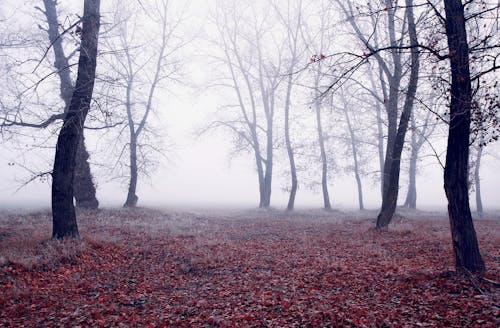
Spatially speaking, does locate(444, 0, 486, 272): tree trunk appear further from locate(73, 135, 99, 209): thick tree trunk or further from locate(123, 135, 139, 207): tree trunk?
locate(123, 135, 139, 207): tree trunk

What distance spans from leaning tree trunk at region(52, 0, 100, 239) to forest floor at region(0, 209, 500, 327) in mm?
683

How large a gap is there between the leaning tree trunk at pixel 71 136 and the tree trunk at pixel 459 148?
29.7 ft

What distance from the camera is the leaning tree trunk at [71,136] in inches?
371

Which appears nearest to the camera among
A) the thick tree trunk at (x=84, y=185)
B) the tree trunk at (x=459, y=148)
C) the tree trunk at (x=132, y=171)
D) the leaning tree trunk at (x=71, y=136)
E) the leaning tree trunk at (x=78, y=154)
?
the tree trunk at (x=459, y=148)

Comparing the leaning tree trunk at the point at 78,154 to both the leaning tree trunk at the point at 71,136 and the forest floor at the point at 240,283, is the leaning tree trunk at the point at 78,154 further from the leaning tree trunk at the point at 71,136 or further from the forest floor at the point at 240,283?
the leaning tree trunk at the point at 71,136

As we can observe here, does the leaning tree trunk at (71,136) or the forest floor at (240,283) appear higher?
→ the leaning tree trunk at (71,136)

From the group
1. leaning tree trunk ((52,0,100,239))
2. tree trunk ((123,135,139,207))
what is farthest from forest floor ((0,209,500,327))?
tree trunk ((123,135,139,207))

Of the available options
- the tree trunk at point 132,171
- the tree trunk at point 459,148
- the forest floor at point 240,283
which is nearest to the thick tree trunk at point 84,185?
the tree trunk at point 132,171

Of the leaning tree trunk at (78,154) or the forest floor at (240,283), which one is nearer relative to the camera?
the forest floor at (240,283)

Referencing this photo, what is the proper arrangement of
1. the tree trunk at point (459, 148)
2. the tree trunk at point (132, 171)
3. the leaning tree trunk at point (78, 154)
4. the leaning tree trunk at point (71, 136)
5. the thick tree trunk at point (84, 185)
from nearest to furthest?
the tree trunk at point (459, 148), the leaning tree trunk at point (71, 136), the leaning tree trunk at point (78, 154), the thick tree trunk at point (84, 185), the tree trunk at point (132, 171)

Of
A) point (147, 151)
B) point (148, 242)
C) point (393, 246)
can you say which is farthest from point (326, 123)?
point (148, 242)

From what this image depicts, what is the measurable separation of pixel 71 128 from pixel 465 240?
10.5 metres

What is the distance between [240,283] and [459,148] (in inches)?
214

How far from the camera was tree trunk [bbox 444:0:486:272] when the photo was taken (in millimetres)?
6285
